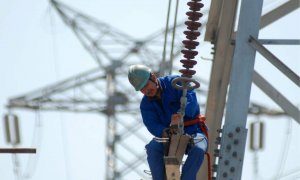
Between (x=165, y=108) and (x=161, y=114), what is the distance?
0.32 feet

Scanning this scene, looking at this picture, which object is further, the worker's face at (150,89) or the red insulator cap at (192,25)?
the red insulator cap at (192,25)

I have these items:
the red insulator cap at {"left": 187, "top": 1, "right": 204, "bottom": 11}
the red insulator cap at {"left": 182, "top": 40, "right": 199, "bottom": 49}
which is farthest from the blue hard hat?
the red insulator cap at {"left": 187, "top": 1, "right": 204, "bottom": 11}

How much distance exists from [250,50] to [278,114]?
93.0ft

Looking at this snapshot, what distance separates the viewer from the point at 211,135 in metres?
16.9

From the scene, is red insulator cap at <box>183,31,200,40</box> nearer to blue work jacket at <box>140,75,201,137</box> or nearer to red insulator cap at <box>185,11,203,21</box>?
red insulator cap at <box>185,11,203,21</box>

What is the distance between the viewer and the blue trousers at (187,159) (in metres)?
13.0

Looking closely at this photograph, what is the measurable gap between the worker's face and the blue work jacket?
12cm

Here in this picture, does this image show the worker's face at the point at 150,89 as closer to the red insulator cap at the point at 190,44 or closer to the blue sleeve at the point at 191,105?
the blue sleeve at the point at 191,105

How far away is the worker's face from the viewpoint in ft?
42.8

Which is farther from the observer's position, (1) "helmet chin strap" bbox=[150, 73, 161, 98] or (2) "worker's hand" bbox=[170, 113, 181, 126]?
(1) "helmet chin strap" bbox=[150, 73, 161, 98]

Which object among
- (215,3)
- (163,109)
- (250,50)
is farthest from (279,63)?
(215,3)

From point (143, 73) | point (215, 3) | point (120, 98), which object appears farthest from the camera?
point (120, 98)

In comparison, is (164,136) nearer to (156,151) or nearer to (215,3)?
(156,151)

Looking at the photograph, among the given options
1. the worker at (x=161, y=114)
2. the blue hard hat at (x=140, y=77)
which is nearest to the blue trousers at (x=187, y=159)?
the worker at (x=161, y=114)
